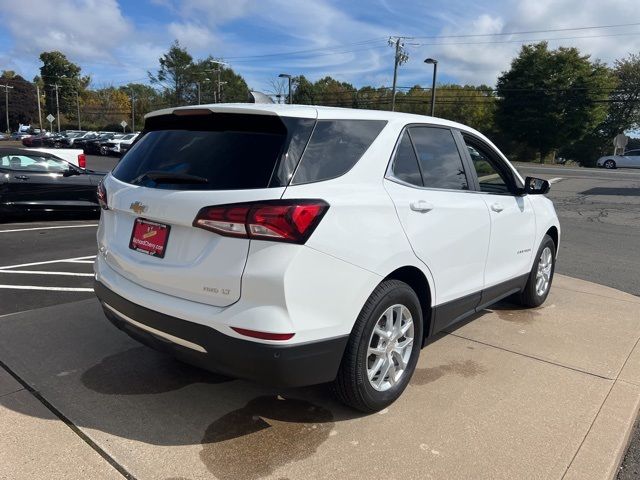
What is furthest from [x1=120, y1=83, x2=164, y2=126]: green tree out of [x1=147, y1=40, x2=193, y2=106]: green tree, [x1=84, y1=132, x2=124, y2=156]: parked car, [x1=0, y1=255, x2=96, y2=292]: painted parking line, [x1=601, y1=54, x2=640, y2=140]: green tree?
[x1=0, y1=255, x2=96, y2=292]: painted parking line

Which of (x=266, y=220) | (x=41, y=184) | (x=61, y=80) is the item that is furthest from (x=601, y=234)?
(x=61, y=80)

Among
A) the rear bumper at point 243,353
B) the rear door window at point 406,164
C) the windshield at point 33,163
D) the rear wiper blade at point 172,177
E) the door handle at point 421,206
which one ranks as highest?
the rear door window at point 406,164

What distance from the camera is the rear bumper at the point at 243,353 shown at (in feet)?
8.19

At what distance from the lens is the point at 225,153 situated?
108 inches

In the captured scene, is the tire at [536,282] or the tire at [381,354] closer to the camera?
the tire at [381,354]

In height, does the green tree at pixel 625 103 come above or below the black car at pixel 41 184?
above

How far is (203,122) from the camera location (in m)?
3.01

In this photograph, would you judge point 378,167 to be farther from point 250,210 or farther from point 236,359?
point 236,359

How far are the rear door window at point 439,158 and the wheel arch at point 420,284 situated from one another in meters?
0.59

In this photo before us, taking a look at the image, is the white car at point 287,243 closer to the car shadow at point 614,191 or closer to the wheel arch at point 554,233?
the wheel arch at point 554,233

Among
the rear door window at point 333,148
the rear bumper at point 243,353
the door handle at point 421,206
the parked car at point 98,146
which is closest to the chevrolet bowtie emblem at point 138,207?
the rear bumper at point 243,353

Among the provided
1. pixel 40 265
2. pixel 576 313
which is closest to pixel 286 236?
pixel 576 313

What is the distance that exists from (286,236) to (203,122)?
1000 mm

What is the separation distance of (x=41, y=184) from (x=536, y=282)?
8688 mm
